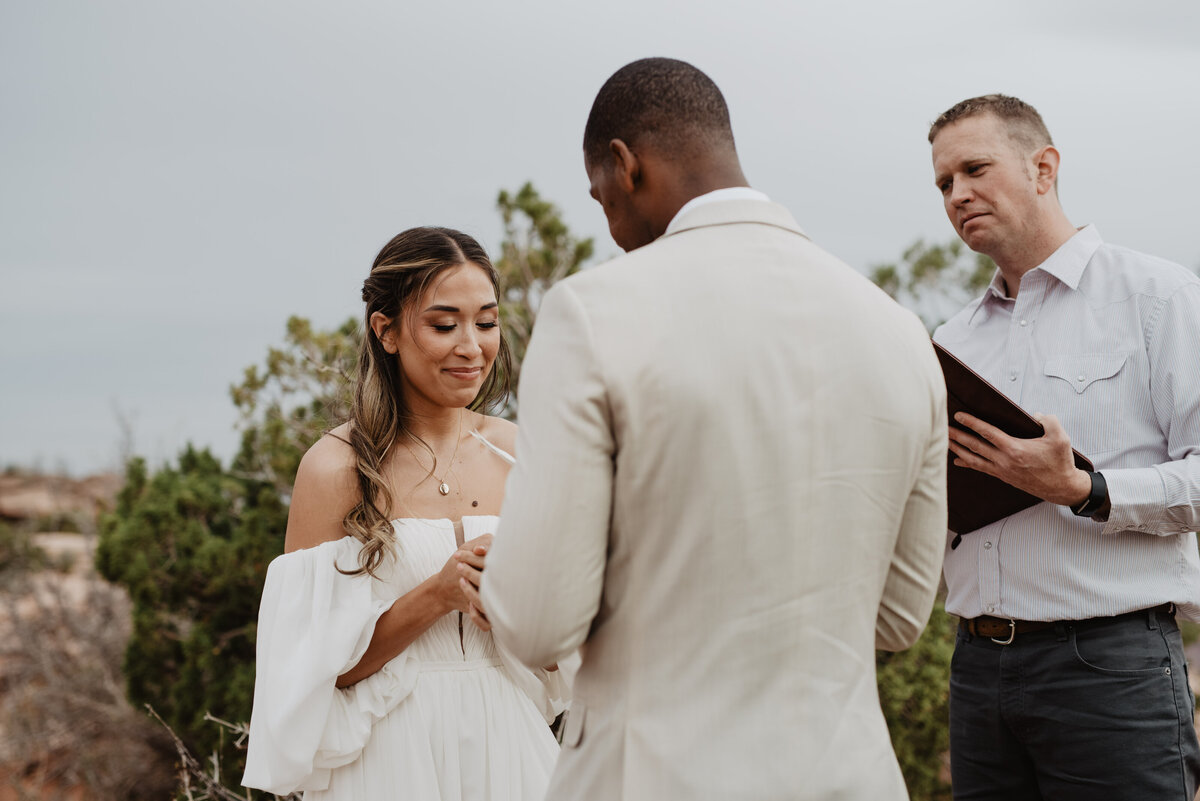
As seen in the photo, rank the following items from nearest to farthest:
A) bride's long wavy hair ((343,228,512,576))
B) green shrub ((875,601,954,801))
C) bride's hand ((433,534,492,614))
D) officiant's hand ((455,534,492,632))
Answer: officiant's hand ((455,534,492,632)) → bride's hand ((433,534,492,614)) → bride's long wavy hair ((343,228,512,576)) → green shrub ((875,601,954,801))

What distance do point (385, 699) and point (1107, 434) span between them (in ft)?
6.72

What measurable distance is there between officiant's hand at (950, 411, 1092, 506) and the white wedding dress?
1.28m

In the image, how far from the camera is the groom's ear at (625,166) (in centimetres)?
177

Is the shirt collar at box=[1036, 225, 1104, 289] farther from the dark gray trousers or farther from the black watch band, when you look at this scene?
the dark gray trousers

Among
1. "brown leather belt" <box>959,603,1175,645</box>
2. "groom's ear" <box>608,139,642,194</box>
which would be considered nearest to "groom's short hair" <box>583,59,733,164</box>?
"groom's ear" <box>608,139,642,194</box>

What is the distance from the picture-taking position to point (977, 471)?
273 cm

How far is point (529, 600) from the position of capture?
5.08 ft

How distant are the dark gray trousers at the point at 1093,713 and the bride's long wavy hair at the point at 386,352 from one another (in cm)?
175

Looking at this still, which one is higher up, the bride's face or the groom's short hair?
the groom's short hair

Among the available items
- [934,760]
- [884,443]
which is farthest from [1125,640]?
[934,760]

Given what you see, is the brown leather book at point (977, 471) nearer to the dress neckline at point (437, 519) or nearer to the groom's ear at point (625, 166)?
the groom's ear at point (625, 166)

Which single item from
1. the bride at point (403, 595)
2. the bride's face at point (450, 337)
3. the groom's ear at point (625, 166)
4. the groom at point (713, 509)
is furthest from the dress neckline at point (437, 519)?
the groom's ear at point (625, 166)

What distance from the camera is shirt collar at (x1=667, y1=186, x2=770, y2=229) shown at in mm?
1708

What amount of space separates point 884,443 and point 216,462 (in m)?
7.50
